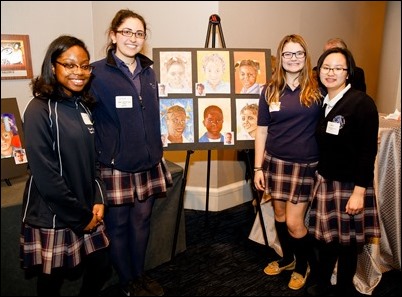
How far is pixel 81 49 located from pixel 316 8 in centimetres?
332

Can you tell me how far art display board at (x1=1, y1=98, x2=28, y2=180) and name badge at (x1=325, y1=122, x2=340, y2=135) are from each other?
161cm

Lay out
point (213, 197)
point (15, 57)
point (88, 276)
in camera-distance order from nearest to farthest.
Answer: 1. point (88, 276)
2. point (15, 57)
3. point (213, 197)

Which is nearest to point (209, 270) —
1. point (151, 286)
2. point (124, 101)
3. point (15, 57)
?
point (151, 286)

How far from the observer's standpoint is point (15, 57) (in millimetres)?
2393

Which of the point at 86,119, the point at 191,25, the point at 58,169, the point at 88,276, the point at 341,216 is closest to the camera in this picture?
the point at 58,169

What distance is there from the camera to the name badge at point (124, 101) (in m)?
1.65

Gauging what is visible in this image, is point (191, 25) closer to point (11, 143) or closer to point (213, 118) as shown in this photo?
point (213, 118)

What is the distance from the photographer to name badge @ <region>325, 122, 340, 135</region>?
5.32 feet

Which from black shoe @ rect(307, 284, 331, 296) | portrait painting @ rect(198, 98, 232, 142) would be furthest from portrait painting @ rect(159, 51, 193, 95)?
black shoe @ rect(307, 284, 331, 296)

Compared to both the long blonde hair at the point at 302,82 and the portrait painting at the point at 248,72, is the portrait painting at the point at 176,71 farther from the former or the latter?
the long blonde hair at the point at 302,82

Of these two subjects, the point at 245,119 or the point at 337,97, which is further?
the point at 245,119

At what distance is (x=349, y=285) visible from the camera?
6.11 feet

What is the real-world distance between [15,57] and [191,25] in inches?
55.2

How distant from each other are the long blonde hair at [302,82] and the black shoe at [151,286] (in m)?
1.24
